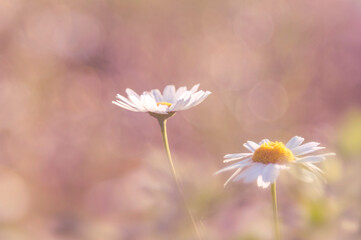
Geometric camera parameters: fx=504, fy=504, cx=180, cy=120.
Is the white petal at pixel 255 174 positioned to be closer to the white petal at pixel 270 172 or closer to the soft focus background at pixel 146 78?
the white petal at pixel 270 172

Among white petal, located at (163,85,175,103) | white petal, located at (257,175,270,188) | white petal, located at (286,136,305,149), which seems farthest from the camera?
white petal, located at (163,85,175,103)

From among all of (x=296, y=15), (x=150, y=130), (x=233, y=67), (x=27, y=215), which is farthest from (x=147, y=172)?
(x=296, y=15)

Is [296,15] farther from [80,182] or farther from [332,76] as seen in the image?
[80,182]

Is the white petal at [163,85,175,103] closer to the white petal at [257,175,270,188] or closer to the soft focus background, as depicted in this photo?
the white petal at [257,175,270,188]

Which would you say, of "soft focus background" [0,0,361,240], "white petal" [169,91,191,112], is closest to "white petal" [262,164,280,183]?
"white petal" [169,91,191,112]

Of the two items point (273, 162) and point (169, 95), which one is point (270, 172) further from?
point (169, 95)

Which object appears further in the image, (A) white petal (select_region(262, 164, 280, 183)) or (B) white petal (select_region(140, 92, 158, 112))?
(B) white petal (select_region(140, 92, 158, 112))

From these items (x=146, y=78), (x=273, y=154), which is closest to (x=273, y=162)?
(x=273, y=154)

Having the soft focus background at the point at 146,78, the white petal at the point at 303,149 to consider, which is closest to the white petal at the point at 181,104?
the white petal at the point at 303,149

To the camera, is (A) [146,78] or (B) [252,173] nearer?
(B) [252,173]
